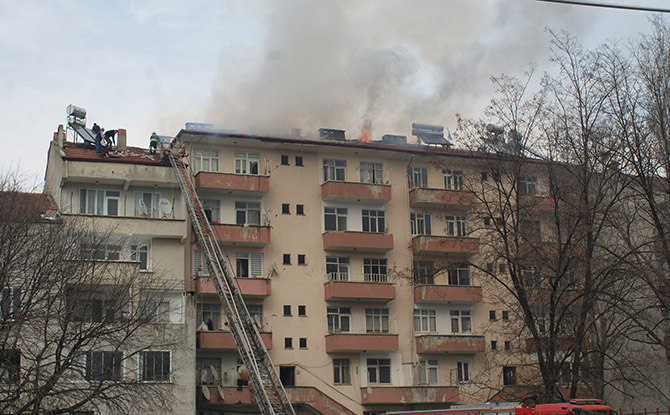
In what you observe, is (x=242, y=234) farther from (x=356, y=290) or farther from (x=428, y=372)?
(x=428, y=372)

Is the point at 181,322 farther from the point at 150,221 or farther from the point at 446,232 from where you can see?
the point at 446,232

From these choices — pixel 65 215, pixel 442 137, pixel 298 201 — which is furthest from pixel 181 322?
pixel 442 137

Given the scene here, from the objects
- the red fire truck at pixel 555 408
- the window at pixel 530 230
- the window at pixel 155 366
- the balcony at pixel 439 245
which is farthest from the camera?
the balcony at pixel 439 245

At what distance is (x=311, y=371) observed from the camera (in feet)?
176

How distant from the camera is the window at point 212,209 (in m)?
54.0

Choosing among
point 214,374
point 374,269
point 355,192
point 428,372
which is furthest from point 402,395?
→ point 355,192

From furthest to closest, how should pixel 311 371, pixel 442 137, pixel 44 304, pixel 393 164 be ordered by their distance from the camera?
1. pixel 442 137
2. pixel 393 164
3. pixel 311 371
4. pixel 44 304

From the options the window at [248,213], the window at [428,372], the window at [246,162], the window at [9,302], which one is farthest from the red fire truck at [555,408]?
the window at [246,162]

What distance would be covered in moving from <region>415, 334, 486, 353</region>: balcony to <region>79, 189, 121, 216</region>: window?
68.5ft

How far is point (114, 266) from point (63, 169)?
302 inches

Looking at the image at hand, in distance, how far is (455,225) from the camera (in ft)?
200

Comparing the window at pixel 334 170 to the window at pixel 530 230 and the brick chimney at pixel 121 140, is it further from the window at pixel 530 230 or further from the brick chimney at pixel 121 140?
the window at pixel 530 230

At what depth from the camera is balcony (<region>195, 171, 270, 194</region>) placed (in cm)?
5322

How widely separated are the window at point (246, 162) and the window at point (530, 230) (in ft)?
64.5
